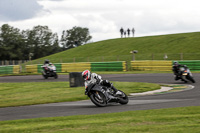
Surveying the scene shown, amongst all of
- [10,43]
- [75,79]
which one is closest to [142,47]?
[75,79]

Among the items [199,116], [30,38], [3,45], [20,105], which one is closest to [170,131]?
[199,116]

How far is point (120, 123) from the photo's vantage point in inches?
295

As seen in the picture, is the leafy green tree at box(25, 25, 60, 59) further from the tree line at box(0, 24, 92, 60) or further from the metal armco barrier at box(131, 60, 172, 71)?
the metal armco barrier at box(131, 60, 172, 71)

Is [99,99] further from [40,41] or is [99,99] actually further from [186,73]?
[40,41]

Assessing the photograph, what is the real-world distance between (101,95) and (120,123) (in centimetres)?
342

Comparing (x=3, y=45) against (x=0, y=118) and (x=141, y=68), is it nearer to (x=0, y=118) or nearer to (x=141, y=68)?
(x=141, y=68)

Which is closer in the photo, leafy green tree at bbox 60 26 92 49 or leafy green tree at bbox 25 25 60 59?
leafy green tree at bbox 25 25 60 59

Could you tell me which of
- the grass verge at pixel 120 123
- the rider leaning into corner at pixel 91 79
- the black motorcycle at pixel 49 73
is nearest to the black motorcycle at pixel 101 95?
the rider leaning into corner at pixel 91 79

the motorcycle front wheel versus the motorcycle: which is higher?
the motorcycle

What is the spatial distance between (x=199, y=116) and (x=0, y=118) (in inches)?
203

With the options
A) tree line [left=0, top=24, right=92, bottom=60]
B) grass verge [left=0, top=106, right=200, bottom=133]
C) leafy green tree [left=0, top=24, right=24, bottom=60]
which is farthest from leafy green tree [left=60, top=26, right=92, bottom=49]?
grass verge [left=0, top=106, right=200, bottom=133]

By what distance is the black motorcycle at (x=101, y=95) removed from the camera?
10797mm

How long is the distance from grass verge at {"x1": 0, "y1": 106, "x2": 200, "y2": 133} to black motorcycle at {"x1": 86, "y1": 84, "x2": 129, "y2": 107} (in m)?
1.85

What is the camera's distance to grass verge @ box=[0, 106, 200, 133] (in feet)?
22.2
